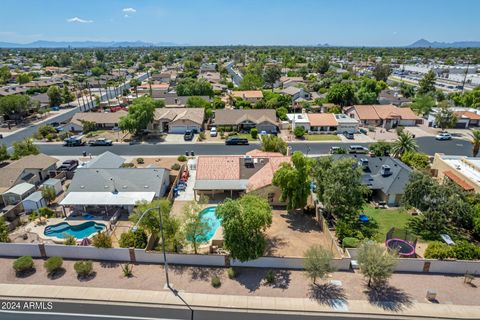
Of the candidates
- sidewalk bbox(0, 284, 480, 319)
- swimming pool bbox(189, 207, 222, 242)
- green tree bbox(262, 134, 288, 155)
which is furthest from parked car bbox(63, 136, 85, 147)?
sidewalk bbox(0, 284, 480, 319)

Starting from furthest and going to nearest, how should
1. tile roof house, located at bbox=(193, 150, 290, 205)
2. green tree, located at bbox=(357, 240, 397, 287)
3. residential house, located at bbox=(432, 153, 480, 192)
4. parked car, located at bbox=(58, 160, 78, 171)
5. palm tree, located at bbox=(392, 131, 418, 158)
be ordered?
1. palm tree, located at bbox=(392, 131, 418, 158)
2. parked car, located at bbox=(58, 160, 78, 171)
3. residential house, located at bbox=(432, 153, 480, 192)
4. tile roof house, located at bbox=(193, 150, 290, 205)
5. green tree, located at bbox=(357, 240, 397, 287)

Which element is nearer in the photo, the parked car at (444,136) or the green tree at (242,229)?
the green tree at (242,229)

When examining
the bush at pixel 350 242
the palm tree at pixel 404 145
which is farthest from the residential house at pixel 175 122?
the bush at pixel 350 242

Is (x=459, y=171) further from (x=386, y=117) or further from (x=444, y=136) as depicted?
(x=386, y=117)

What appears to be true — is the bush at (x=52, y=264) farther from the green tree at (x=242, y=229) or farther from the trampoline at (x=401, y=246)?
the trampoline at (x=401, y=246)

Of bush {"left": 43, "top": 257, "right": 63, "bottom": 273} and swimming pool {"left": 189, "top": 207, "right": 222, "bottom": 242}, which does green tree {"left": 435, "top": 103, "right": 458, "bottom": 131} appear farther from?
bush {"left": 43, "top": 257, "right": 63, "bottom": 273}

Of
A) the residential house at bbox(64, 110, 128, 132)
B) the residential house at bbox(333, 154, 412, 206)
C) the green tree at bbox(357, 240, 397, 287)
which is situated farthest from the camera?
the residential house at bbox(64, 110, 128, 132)
